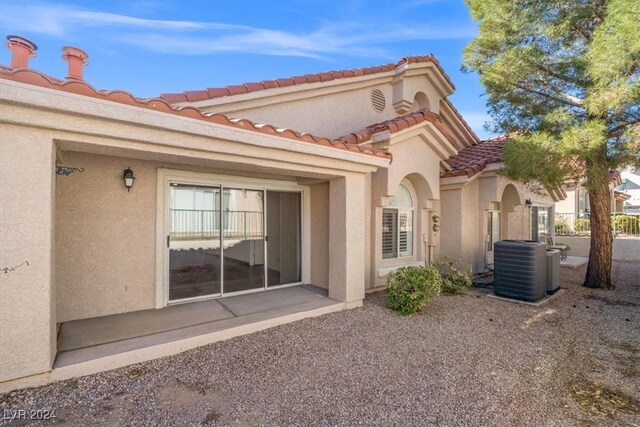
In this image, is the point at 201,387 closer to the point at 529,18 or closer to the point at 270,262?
the point at 270,262

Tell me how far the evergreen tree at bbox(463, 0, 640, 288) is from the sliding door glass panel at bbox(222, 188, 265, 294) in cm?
829

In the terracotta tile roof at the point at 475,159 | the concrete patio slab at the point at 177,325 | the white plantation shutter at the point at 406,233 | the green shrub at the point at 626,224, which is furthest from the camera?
the green shrub at the point at 626,224

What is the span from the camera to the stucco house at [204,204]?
4.41m

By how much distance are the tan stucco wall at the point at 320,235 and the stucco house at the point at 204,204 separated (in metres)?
0.07

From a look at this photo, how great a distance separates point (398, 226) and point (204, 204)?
6.77 metres

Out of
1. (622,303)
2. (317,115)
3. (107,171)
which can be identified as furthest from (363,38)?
(622,303)

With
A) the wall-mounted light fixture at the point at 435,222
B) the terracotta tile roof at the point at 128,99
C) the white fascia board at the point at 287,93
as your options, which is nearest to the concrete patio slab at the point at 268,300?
the terracotta tile roof at the point at 128,99

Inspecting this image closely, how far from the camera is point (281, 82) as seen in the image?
9633 mm

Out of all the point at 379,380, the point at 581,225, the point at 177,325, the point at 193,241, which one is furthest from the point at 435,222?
the point at 581,225

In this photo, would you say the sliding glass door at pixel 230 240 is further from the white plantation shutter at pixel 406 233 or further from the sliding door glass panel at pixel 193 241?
the white plantation shutter at pixel 406 233

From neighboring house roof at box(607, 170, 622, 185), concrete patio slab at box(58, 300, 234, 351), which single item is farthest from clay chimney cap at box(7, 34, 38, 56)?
neighboring house roof at box(607, 170, 622, 185)

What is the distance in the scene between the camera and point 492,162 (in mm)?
12359

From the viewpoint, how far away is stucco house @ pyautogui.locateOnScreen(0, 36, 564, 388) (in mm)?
4414

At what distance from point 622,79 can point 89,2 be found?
14.6m
